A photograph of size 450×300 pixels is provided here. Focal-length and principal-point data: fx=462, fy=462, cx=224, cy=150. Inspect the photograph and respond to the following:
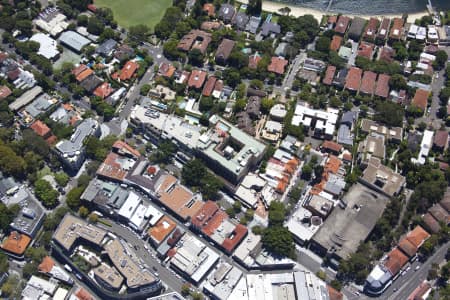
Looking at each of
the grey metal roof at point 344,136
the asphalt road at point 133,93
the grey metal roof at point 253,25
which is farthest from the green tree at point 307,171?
the grey metal roof at point 253,25

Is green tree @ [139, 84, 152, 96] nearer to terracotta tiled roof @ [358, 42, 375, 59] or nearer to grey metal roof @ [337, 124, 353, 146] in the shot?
grey metal roof @ [337, 124, 353, 146]

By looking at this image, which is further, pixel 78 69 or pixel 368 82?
pixel 78 69

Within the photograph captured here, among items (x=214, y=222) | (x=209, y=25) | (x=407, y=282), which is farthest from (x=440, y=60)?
(x=214, y=222)

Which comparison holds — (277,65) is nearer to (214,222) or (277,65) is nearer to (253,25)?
(253,25)

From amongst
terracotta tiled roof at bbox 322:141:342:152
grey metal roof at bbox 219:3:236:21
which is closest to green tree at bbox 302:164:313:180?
terracotta tiled roof at bbox 322:141:342:152

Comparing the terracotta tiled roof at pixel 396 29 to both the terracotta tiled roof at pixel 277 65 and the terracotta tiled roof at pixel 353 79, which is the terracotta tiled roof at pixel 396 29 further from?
the terracotta tiled roof at pixel 277 65

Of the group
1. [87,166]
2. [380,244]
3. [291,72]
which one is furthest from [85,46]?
[380,244]
